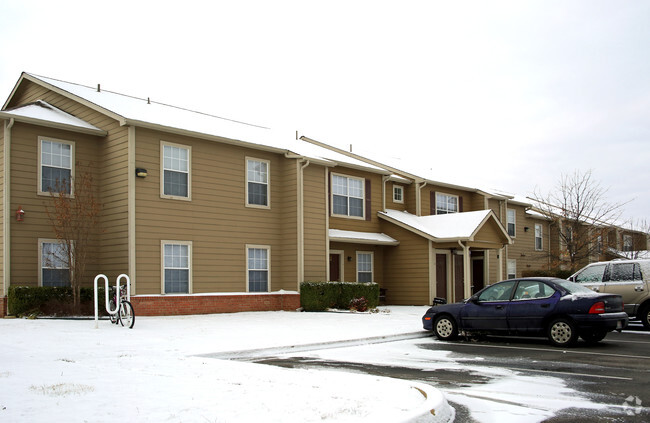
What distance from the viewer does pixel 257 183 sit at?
2225 cm

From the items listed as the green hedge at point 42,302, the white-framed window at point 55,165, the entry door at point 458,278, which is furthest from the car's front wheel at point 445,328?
the entry door at point 458,278

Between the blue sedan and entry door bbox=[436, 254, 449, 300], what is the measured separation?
12.4 metres

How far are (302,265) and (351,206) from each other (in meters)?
A: 5.07

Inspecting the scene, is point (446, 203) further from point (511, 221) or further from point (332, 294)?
point (332, 294)

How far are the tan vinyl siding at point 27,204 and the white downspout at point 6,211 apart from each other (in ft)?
0.48

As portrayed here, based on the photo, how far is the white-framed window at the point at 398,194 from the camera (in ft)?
96.5

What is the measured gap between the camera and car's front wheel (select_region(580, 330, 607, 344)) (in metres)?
12.6

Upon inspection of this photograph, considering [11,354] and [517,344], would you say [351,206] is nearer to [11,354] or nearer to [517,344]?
[517,344]

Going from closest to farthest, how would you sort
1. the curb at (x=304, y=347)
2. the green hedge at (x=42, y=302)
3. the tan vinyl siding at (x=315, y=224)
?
the curb at (x=304, y=347)
the green hedge at (x=42, y=302)
the tan vinyl siding at (x=315, y=224)

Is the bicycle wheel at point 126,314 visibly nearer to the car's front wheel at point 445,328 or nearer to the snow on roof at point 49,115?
the snow on roof at point 49,115

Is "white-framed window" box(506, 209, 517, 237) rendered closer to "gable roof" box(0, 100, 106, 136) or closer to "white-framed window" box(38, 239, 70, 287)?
"gable roof" box(0, 100, 106, 136)

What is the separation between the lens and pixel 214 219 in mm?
20766

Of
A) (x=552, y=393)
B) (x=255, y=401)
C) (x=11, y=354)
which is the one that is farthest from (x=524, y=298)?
(x=11, y=354)

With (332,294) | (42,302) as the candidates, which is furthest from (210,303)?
(42,302)
